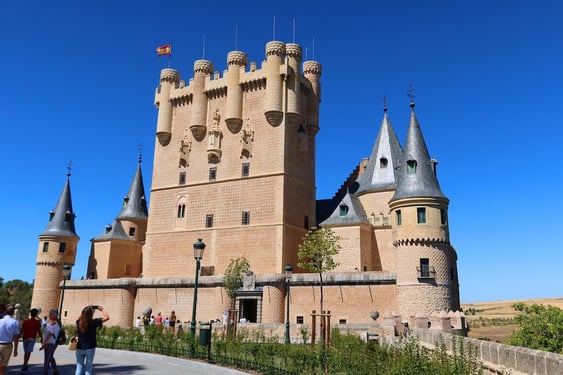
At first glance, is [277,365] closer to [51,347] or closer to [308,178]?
[51,347]

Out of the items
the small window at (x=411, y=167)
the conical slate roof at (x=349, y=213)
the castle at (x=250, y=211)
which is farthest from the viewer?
the conical slate roof at (x=349, y=213)

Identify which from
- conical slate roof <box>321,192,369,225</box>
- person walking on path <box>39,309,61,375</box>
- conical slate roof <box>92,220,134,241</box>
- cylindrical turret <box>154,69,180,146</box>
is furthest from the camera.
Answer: conical slate roof <box>92,220,134,241</box>

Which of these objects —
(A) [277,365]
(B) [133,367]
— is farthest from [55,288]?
(A) [277,365]

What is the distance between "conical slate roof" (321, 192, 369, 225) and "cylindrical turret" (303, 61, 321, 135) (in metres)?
7.09

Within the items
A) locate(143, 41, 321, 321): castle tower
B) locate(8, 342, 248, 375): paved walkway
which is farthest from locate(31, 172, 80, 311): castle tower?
locate(8, 342, 248, 375): paved walkway

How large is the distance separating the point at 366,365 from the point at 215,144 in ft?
95.9

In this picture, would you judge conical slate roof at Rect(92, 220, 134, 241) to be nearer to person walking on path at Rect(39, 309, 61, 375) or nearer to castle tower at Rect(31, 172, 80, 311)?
castle tower at Rect(31, 172, 80, 311)

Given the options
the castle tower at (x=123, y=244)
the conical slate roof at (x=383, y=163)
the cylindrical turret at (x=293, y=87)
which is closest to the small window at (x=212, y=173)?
the cylindrical turret at (x=293, y=87)

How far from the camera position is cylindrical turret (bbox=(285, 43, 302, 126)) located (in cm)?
3544

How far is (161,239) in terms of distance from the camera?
37.7 metres

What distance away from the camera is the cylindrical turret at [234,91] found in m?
36.6

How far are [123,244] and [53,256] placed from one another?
565 cm

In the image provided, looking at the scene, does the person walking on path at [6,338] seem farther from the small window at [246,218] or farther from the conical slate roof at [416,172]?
the small window at [246,218]

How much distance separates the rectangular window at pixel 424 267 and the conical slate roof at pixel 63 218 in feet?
97.0
